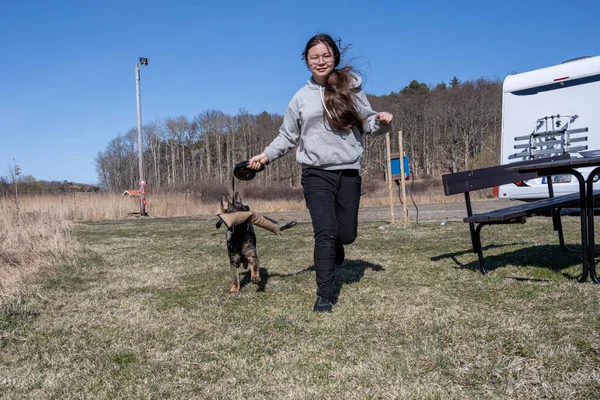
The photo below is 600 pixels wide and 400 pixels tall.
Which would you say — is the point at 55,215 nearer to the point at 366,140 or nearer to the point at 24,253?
the point at 24,253

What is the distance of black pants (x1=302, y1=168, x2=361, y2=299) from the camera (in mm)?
3871

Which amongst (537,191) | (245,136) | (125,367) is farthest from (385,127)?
(245,136)

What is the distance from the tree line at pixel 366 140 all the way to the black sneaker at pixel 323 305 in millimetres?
54855

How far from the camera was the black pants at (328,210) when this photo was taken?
12.7ft

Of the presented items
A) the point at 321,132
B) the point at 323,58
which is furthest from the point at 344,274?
the point at 323,58

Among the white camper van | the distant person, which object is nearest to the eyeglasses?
the distant person

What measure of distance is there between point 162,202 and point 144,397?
22634 millimetres

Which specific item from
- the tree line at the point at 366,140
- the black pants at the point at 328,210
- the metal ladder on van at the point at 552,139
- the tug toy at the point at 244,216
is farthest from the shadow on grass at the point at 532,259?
the tree line at the point at 366,140

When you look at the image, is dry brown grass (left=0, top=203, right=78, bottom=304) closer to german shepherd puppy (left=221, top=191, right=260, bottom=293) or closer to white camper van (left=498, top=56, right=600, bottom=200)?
german shepherd puppy (left=221, top=191, right=260, bottom=293)

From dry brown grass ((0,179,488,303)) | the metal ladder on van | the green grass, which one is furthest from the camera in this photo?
the metal ladder on van

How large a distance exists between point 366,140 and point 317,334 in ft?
197

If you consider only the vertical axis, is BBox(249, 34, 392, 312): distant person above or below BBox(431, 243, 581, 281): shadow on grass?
above

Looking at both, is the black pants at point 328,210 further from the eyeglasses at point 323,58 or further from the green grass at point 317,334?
the eyeglasses at point 323,58

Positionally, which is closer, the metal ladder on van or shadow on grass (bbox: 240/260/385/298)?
shadow on grass (bbox: 240/260/385/298)
